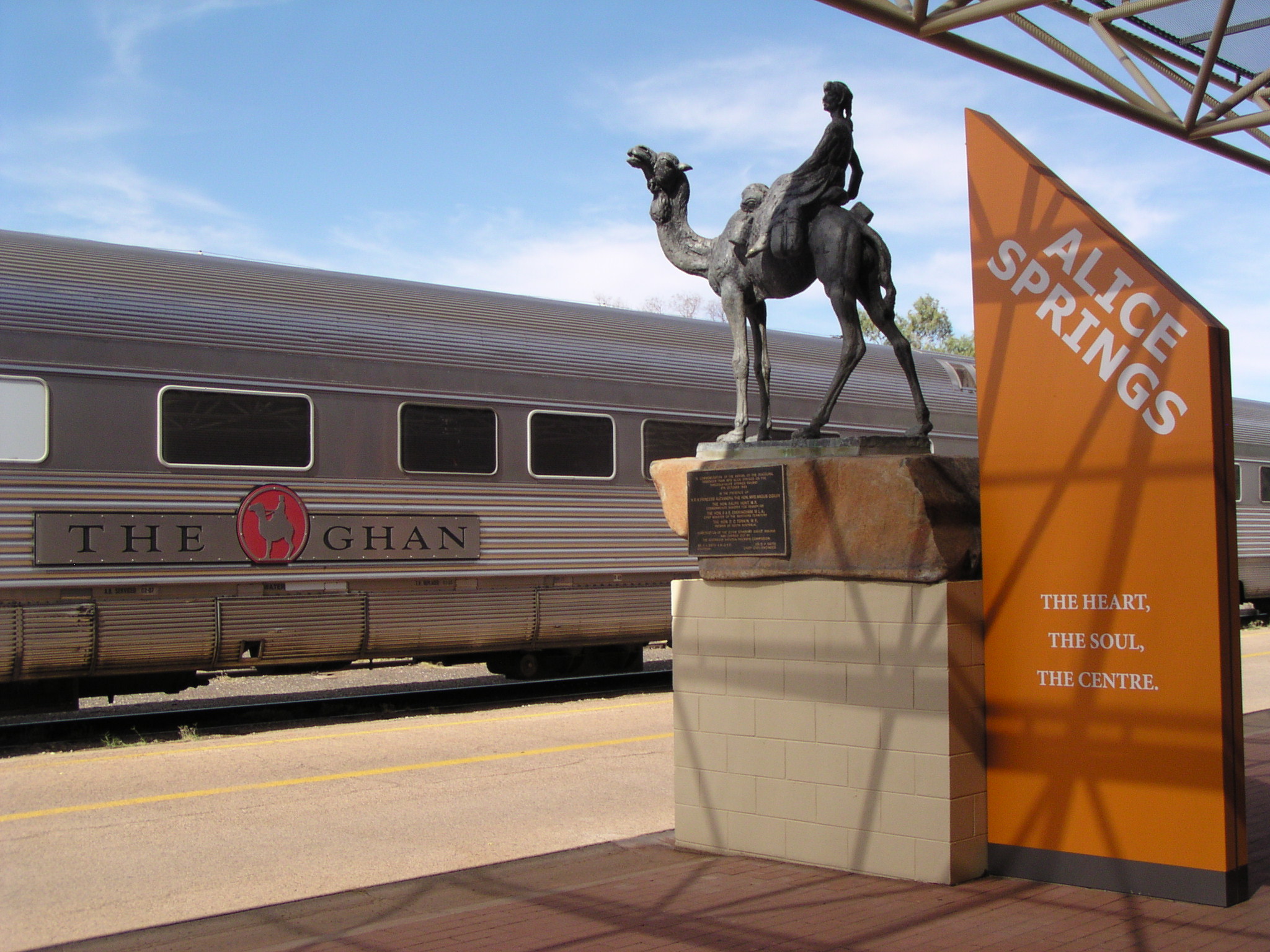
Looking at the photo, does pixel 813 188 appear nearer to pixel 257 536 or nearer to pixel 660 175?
pixel 660 175

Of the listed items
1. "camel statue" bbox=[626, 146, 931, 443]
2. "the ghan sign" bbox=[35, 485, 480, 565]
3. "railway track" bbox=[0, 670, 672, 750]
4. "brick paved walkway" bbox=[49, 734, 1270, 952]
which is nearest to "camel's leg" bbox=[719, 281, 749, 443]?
"camel statue" bbox=[626, 146, 931, 443]

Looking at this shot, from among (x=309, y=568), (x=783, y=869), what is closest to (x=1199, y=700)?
(x=783, y=869)

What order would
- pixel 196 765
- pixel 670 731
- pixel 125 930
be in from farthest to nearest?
1. pixel 670 731
2. pixel 196 765
3. pixel 125 930

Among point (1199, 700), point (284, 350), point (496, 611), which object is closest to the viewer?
point (1199, 700)

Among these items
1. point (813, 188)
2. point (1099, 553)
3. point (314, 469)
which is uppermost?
point (813, 188)

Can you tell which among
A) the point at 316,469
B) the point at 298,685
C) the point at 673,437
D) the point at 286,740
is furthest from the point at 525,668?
the point at 286,740

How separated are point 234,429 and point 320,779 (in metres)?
3.64

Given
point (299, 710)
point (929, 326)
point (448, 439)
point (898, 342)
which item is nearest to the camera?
point (898, 342)

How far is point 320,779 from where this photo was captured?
8352 millimetres

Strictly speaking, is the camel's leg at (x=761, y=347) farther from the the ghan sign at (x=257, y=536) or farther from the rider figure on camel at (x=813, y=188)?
the the ghan sign at (x=257, y=536)

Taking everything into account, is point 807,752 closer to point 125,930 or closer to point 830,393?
point 830,393

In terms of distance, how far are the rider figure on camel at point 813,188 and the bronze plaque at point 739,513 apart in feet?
3.99

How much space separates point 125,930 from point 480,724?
5670 millimetres

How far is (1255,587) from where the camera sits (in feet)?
Answer: 64.3
